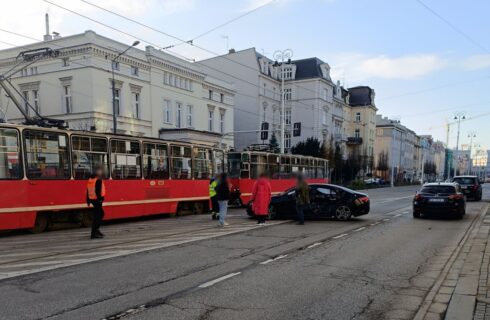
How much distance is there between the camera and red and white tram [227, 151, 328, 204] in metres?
22.1

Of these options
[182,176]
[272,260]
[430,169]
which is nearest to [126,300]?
[272,260]

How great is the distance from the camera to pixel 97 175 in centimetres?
1149

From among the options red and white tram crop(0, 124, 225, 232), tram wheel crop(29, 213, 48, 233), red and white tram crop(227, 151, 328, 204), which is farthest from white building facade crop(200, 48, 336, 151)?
tram wheel crop(29, 213, 48, 233)

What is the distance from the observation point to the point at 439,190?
1628cm

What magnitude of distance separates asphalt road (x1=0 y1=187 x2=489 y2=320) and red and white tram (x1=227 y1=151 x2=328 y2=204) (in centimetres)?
940

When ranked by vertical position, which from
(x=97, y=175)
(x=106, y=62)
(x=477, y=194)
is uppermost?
(x=106, y=62)

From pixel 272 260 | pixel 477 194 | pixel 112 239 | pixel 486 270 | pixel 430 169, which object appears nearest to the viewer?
pixel 486 270

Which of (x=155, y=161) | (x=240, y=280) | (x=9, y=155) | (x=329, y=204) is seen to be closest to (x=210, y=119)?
(x=155, y=161)

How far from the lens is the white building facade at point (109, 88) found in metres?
31.3

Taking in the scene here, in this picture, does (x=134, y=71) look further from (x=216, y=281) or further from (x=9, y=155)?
(x=216, y=281)

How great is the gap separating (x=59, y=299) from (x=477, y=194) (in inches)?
1142

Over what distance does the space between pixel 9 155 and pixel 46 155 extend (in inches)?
44.4

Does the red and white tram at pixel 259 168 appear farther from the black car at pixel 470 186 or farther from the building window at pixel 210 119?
the building window at pixel 210 119

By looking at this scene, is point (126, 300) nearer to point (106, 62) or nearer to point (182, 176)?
point (182, 176)
